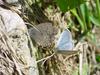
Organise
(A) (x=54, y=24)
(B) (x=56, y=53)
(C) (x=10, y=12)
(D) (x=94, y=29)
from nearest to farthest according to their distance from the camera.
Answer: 1. (C) (x=10, y=12)
2. (B) (x=56, y=53)
3. (A) (x=54, y=24)
4. (D) (x=94, y=29)

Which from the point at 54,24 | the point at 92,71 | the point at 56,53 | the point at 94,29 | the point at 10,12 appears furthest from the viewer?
the point at 94,29

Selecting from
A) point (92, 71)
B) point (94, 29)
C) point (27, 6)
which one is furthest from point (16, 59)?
point (94, 29)

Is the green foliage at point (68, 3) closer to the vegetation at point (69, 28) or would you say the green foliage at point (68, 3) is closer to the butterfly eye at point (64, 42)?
the vegetation at point (69, 28)

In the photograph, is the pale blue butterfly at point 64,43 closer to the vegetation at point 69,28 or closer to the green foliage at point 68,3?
the vegetation at point 69,28

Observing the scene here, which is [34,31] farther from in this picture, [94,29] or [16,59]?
[94,29]

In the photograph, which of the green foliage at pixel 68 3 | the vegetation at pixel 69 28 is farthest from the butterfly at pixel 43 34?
the green foliage at pixel 68 3

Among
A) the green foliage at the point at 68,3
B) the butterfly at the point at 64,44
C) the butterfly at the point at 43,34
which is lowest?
the butterfly at the point at 64,44

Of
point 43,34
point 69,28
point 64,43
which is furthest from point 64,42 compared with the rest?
point 69,28

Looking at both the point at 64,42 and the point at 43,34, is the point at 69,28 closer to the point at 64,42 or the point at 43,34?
the point at 64,42

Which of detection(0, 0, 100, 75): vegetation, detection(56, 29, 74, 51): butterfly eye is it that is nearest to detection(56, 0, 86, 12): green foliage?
detection(0, 0, 100, 75): vegetation

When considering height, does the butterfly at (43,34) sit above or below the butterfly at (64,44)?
above
